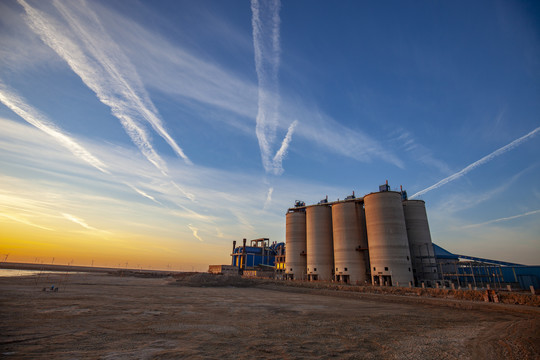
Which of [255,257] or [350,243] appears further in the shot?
[255,257]

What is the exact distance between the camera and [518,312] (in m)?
20.0

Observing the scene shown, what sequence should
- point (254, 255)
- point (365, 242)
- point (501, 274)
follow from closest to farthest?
point (501, 274) < point (365, 242) < point (254, 255)

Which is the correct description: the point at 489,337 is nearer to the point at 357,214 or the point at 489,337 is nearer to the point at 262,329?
the point at 262,329

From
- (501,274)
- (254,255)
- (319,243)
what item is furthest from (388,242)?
(254,255)

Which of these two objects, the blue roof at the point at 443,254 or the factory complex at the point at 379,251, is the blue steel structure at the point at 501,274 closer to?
the factory complex at the point at 379,251

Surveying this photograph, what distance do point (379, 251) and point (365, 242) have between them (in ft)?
32.6

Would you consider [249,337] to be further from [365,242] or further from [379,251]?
[365,242]

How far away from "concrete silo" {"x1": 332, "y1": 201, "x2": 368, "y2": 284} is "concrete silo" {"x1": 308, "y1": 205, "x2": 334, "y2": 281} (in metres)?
4.11

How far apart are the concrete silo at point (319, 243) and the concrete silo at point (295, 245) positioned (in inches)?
190

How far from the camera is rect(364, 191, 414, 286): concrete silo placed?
45.3 metres

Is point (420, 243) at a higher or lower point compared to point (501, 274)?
higher

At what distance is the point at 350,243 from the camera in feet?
179

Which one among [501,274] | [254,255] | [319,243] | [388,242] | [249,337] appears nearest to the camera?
[249,337]

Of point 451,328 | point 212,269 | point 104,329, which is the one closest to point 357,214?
point 451,328
